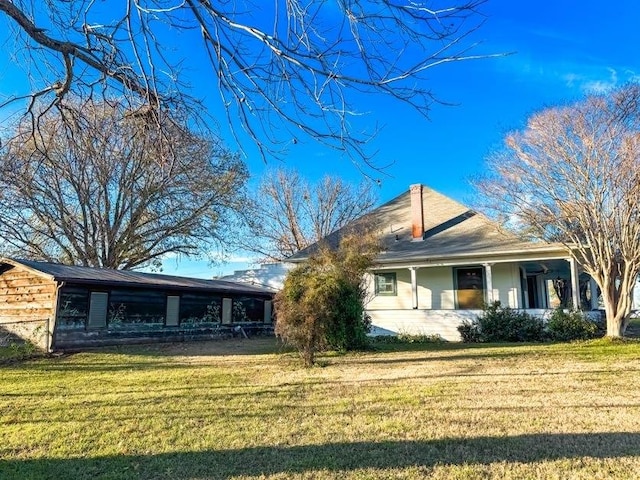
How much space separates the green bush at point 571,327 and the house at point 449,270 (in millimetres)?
857

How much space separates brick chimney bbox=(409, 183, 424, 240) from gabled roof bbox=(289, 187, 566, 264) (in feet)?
0.89

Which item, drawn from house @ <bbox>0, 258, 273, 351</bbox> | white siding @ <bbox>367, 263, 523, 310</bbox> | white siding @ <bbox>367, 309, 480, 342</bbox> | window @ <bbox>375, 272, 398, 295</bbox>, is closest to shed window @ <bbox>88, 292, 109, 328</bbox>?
house @ <bbox>0, 258, 273, 351</bbox>

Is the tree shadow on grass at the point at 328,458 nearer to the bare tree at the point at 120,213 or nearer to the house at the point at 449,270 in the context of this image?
the house at the point at 449,270

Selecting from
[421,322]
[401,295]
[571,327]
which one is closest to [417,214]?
[401,295]

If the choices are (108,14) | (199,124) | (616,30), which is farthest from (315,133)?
(616,30)

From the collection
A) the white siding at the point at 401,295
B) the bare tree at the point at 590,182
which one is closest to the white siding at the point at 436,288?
the white siding at the point at 401,295

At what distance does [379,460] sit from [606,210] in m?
12.1

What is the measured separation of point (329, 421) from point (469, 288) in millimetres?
14044

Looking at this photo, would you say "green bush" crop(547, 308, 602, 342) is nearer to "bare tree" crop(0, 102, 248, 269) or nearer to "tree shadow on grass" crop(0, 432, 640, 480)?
"tree shadow on grass" crop(0, 432, 640, 480)

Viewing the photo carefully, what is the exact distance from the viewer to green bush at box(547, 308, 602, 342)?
14312 millimetres

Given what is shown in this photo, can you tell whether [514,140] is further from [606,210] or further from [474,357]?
[474,357]

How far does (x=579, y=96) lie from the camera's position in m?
13.1

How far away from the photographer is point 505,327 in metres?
15.4

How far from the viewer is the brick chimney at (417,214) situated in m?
19.8
